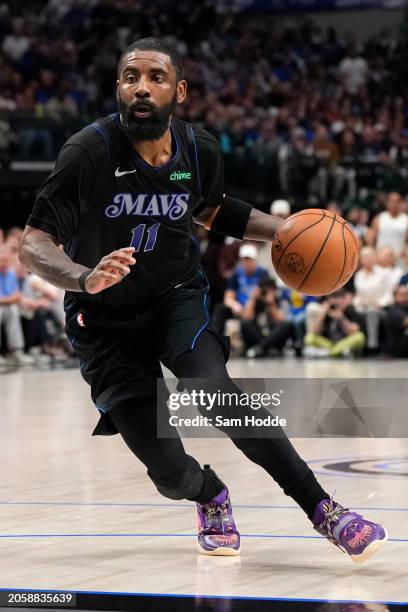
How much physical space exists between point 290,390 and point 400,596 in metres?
7.97

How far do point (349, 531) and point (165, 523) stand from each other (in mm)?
1225

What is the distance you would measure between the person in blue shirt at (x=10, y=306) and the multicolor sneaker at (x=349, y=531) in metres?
11.4

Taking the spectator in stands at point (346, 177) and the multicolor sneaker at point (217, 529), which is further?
the spectator in stands at point (346, 177)

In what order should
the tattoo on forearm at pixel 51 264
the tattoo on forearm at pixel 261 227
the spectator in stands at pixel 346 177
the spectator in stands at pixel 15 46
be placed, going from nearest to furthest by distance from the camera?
the tattoo on forearm at pixel 51 264 < the tattoo on forearm at pixel 261 227 < the spectator in stands at pixel 346 177 < the spectator in stands at pixel 15 46

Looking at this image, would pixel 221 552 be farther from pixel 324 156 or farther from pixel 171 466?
pixel 324 156

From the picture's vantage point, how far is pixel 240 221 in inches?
202

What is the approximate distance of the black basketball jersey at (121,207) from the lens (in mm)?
4574

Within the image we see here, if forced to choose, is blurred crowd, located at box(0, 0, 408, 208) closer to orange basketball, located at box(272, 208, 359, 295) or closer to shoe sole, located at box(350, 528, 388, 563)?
orange basketball, located at box(272, 208, 359, 295)

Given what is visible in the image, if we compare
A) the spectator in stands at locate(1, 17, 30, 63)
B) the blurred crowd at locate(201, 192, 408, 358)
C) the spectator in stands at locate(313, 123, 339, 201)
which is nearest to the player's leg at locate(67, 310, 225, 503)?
the blurred crowd at locate(201, 192, 408, 358)

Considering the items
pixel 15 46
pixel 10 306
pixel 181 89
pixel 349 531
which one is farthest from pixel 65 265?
pixel 15 46

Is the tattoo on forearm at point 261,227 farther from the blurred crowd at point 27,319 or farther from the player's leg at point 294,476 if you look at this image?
the blurred crowd at point 27,319

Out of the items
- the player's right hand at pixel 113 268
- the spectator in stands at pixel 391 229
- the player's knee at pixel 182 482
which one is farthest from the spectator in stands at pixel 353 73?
the player's right hand at pixel 113 268

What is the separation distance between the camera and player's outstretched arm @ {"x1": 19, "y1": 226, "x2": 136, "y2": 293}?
414 cm

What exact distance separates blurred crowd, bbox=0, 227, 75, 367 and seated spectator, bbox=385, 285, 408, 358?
14.3 feet
